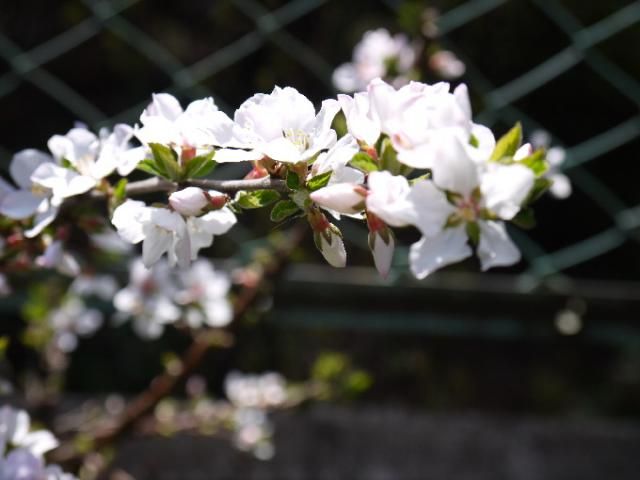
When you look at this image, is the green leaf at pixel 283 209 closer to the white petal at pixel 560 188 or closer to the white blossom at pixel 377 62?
the white petal at pixel 560 188

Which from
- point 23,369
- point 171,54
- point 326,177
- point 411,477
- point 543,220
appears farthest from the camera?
point 171,54

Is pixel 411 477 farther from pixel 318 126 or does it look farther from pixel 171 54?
pixel 171 54

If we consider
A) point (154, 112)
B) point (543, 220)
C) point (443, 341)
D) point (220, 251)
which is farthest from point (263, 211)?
point (154, 112)

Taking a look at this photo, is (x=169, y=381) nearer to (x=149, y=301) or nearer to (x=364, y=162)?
(x=149, y=301)

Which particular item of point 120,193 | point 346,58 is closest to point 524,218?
point 120,193

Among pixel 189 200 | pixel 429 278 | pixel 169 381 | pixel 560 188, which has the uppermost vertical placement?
pixel 429 278

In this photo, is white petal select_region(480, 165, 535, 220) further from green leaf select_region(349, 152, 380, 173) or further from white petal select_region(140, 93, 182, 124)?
white petal select_region(140, 93, 182, 124)

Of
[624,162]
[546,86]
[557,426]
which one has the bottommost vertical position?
[557,426]
